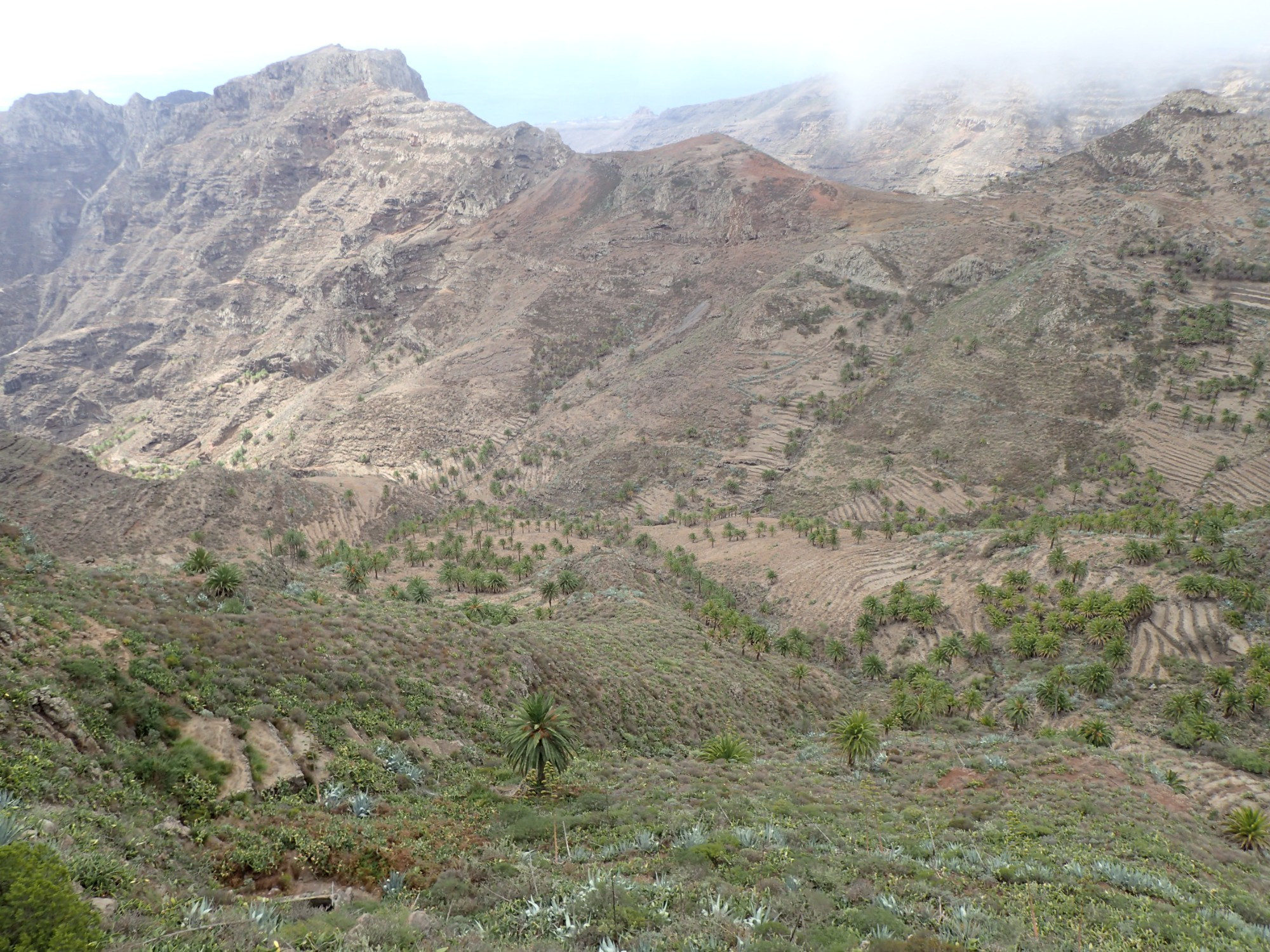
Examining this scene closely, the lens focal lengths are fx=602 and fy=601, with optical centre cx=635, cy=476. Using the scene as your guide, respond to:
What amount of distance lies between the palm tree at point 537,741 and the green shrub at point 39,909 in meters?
11.5

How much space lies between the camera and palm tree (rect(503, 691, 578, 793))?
17.9 m

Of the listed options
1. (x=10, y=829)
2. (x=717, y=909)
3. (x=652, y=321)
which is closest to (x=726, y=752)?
(x=717, y=909)

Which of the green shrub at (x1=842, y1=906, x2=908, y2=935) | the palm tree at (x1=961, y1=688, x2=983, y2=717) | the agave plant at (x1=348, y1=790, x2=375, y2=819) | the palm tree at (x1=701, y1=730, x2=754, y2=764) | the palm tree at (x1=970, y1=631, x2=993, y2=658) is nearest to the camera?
the green shrub at (x1=842, y1=906, x2=908, y2=935)

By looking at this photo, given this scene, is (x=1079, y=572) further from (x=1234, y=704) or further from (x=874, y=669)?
(x=874, y=669)

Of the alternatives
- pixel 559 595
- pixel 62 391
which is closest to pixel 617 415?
pixel 559 595

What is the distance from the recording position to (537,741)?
17828mm

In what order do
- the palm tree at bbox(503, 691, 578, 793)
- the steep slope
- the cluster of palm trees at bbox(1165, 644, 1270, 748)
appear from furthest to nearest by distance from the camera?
the steep slope, the cluster of palm trees at bbox(1165, 644, 1270, 748), the palm tree at bbox(503, 691, 578, 793)

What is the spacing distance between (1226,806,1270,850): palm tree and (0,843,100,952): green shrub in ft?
100

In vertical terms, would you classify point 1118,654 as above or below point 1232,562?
below

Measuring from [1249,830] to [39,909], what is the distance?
31177 mm

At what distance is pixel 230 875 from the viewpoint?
11.4m

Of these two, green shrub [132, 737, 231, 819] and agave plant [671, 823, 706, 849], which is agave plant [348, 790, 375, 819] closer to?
green shrub [132, 737, 231, 819]

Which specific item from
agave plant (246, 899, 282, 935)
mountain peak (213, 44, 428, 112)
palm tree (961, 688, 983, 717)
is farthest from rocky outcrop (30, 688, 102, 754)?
mountain peak (213, 44, 428, 112)

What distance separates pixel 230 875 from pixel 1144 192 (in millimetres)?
131732
